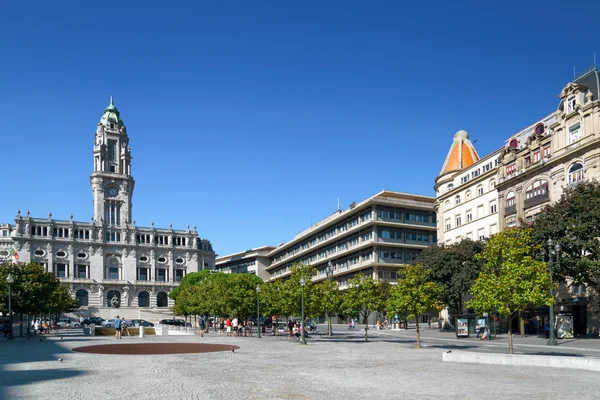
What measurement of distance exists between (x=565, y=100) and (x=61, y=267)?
117 metres

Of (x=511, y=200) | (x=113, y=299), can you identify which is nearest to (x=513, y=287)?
(x=511, y=200)

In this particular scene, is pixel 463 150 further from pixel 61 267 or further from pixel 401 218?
pixel 61 267

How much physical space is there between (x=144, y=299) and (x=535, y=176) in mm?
110226

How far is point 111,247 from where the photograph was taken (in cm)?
14350

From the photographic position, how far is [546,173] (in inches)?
2216

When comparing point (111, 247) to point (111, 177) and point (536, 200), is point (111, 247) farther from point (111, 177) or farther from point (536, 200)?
point (536, 200)

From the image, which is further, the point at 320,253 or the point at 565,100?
the point at 320,253

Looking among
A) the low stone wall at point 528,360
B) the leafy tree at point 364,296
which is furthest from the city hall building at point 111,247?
the low stone wall at point 528,360

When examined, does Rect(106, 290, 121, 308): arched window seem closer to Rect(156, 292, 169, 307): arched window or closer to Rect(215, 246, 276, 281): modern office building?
Rect(156, 292, 169, 307): arched window

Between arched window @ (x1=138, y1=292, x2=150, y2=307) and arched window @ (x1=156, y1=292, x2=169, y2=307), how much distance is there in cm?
241

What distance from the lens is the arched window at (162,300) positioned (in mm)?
146500

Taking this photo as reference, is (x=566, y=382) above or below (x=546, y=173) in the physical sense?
below

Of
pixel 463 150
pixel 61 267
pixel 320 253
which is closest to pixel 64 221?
pixel 61 267

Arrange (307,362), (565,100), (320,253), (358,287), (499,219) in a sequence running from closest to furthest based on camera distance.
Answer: (307,362)
(358,287)
(565,100)
(499,219)
(320,253)
